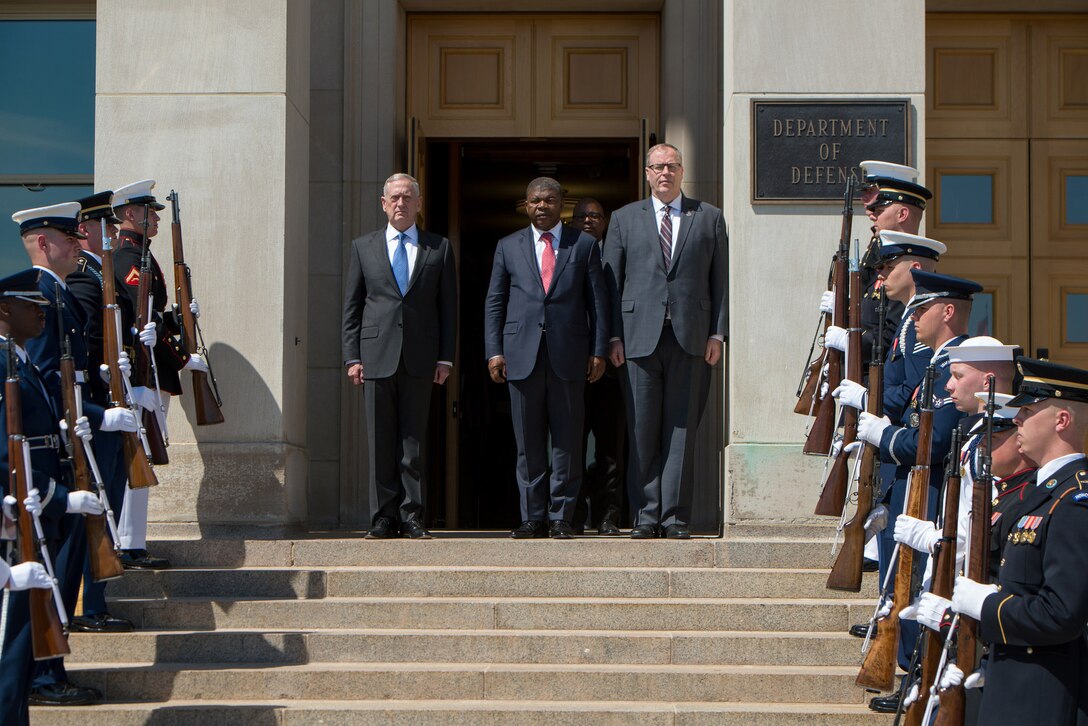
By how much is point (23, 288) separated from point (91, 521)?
42.7 inches

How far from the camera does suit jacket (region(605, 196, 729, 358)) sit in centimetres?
945

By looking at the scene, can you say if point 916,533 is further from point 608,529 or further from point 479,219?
point 479,219

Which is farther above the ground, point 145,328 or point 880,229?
point 880,229

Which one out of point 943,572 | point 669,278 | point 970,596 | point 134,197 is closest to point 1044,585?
point 970,596

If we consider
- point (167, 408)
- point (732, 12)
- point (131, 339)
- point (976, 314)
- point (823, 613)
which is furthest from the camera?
point (976, 314)

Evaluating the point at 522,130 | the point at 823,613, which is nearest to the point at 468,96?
the point at 522,130

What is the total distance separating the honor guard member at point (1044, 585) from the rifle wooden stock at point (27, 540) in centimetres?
350

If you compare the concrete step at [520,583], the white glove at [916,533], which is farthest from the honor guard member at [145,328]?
the white glove at [916,533]

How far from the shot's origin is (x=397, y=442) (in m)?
9.51

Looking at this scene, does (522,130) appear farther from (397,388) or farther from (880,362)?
(880,362)

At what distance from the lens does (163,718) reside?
711 centimetres

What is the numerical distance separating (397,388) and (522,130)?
11.9 ft

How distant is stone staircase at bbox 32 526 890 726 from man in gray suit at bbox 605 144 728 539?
61 cm

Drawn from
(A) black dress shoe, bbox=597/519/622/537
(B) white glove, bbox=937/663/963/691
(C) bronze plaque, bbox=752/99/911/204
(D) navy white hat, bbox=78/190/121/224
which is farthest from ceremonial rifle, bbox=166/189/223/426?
(B) white glove, bbox=937/663/963/691
